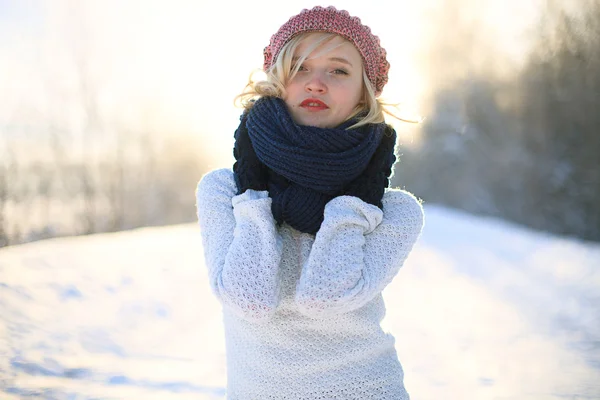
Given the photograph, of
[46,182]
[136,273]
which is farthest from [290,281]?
[46,182]

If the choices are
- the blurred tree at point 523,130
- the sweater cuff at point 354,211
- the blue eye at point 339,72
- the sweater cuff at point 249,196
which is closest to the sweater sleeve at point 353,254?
the sweater cuff at point 354,211

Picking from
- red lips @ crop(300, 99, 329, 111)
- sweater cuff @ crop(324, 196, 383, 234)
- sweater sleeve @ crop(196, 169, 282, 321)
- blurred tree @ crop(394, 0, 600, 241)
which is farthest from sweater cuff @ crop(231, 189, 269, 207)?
blurred tree @ crop(394, 0, 600, 241)

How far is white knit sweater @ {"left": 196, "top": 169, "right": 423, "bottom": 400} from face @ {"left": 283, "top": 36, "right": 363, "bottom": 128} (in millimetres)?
247

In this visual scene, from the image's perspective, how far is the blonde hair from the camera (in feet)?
4.88

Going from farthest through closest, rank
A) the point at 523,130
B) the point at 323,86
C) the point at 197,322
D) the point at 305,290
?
the point at 523,130 → the point at 197,322 → the point at 323,86 → the point at 305,290

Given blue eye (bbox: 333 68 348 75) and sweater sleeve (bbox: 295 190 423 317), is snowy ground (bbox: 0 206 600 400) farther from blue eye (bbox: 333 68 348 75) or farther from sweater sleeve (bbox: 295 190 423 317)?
blue eye (bbox: 333 68 348 75)

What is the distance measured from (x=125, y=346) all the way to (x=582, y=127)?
38.9 ft

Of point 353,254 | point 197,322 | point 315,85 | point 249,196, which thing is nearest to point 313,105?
point 315,85

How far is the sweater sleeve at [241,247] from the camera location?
1254mm

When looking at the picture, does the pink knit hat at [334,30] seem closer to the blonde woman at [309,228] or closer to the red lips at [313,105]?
the blonde woman at [309,228]

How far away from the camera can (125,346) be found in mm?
3217

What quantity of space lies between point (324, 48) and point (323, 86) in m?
0.11

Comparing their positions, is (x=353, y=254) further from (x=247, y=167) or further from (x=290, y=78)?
(x=290, y=78)

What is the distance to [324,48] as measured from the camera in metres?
1.50
